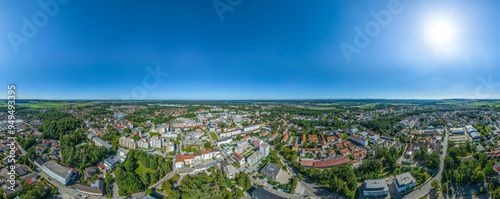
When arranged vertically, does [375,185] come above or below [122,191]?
above

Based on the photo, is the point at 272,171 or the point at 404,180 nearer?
the point at 404,180

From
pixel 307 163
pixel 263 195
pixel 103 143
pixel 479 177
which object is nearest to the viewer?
pixel 263 195

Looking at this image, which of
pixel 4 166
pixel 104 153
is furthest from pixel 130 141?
pixel 4 166

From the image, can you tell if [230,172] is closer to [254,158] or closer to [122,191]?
[254,158]

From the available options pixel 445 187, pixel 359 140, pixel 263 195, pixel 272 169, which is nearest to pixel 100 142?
pixel 272 169

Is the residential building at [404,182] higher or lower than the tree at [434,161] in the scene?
lower

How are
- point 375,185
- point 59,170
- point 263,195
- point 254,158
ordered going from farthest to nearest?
point 254,158, point 59,170, point 375,185, point 263,195

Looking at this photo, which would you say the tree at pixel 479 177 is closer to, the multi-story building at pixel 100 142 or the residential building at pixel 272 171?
the residential building at pixel 272 171

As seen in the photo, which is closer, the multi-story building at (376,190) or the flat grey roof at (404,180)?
the multi-story building at (376,190)

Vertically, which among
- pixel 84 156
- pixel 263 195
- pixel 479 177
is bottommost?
pixel 263 195

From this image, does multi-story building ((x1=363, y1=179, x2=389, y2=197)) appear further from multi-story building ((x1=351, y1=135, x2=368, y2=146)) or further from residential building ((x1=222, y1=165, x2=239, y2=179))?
multi-story building ((x1=351, y1=135, x2=368, y2=146))

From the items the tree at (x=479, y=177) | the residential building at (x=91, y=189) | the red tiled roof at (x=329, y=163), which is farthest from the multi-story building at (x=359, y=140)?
the residential building at (x=91, y=189)

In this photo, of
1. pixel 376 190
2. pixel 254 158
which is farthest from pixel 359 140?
pixel 254 158
